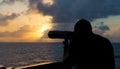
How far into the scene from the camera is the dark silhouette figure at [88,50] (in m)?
4.09

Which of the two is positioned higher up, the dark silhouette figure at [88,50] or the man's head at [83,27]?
the man's head at [83,27]

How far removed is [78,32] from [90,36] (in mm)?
130

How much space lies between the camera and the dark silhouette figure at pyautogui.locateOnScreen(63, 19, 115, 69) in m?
4.09

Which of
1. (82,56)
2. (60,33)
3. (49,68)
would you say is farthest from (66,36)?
(49,68)

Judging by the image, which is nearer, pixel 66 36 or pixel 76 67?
pixel 76 67

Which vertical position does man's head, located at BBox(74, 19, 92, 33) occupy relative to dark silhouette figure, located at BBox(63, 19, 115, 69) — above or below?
above

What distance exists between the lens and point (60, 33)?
195 inches

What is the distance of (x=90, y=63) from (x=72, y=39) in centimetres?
30

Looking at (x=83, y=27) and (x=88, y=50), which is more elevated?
(x=83, y=27)

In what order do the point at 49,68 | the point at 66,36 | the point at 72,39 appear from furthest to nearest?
the point at 49,68
the point at 66,36
the point at 72,39

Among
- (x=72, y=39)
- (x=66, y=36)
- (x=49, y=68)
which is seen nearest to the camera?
(x=72, y=39)

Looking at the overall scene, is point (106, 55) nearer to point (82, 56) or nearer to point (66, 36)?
point (82, 56)

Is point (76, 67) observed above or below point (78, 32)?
below

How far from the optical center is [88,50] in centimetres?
415
